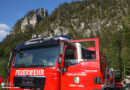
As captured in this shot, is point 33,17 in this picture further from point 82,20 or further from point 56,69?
point 56,69

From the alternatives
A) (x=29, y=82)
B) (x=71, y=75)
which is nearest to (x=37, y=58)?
(x=29, y=82)

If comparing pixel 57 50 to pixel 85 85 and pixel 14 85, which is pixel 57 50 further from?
pixel 14 85

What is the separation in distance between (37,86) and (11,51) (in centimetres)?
197

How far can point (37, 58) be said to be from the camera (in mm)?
5648

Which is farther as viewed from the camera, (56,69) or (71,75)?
(71,75)

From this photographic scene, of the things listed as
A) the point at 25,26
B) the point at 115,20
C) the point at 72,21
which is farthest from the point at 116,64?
the point at 25,26

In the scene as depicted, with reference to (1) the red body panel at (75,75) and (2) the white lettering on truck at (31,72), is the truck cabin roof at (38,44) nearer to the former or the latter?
(1) the red body panel at (75,75)

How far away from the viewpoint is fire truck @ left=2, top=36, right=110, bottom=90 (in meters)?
5.16

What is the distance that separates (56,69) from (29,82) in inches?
41.2

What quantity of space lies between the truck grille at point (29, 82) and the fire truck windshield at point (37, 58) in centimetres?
44

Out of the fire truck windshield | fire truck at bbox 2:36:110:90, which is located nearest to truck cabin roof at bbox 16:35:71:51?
fire truck at bbox 2:36:110:90

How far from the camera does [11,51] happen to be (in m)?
6.31

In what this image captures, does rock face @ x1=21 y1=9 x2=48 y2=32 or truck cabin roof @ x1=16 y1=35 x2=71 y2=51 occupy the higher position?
rock face @ x1=21 y1=9 x2=48 y2=32

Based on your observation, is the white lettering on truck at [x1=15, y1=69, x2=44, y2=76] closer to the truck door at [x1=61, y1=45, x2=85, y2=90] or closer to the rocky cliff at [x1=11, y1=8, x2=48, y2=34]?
the truck door at [x1=61, y1=45, x2=85, y2=90]
